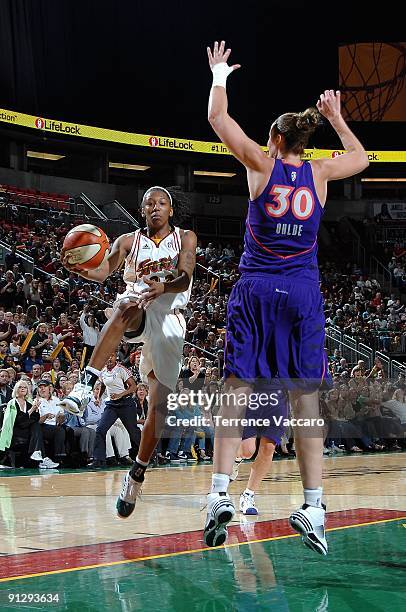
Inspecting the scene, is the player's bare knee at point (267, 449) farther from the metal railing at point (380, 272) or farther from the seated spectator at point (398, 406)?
the metal railing at point (380, 272)

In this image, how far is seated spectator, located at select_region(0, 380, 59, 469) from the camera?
11.2 m

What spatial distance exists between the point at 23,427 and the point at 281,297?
7933 millimetres

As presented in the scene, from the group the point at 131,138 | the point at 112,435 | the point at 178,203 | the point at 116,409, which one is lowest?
the point at 112,435

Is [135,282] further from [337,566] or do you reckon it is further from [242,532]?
[337,566]

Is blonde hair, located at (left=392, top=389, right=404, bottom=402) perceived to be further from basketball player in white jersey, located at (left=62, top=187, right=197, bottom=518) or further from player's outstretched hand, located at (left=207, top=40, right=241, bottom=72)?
player's outstretched hand, located at (left=207, top=40, right=241, bottom=72)

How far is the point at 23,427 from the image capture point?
11.4 m

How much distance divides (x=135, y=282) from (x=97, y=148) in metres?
25.0

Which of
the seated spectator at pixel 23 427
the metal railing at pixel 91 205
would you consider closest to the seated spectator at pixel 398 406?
the seated spectator at pixel 23 427

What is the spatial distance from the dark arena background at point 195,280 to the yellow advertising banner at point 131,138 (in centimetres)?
8

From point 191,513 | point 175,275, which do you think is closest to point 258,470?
point 191,513

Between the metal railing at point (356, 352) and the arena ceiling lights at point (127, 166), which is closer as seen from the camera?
the metal railing at point (356, 352)

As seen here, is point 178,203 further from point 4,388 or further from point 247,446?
point 4,388

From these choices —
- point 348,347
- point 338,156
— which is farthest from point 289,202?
point 348,347

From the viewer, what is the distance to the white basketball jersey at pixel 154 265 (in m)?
5.89
